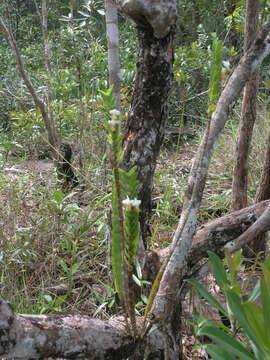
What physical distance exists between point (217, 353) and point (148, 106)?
963 millimetres

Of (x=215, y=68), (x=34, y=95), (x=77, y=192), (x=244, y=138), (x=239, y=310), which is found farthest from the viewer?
(x=34, y=95)

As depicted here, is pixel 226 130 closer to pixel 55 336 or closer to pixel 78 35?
pixel 78 35

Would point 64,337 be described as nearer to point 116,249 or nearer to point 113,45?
point 116,249

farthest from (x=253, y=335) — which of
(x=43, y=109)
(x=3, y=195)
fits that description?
(x=43, y=109)

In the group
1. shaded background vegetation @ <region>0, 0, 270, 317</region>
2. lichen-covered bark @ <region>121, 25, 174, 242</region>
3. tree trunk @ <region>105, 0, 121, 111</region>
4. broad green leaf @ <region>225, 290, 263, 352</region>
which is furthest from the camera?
tree trunk @ <region>105, 0, 121, 111</region>

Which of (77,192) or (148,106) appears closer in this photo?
(148,106)

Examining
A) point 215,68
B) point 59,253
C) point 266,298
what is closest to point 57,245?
point 59,253

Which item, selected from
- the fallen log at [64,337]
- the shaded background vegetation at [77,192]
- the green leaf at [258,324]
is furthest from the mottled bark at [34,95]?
the green leaf at [258,324]

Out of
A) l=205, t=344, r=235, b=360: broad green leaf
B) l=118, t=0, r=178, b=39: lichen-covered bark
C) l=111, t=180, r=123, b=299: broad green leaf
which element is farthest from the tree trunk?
l=205, t=344, r=235, b=360: broad green leaf

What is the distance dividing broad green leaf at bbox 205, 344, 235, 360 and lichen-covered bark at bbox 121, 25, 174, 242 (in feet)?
2.34

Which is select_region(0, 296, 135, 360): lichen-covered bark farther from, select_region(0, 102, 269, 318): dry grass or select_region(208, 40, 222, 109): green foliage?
select_region(208, 40, 222, 109): green foliage

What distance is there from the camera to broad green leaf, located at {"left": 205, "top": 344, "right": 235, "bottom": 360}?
98 cm

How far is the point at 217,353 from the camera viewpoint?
38.9 inches

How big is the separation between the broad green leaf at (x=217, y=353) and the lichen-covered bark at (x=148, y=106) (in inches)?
28.0
